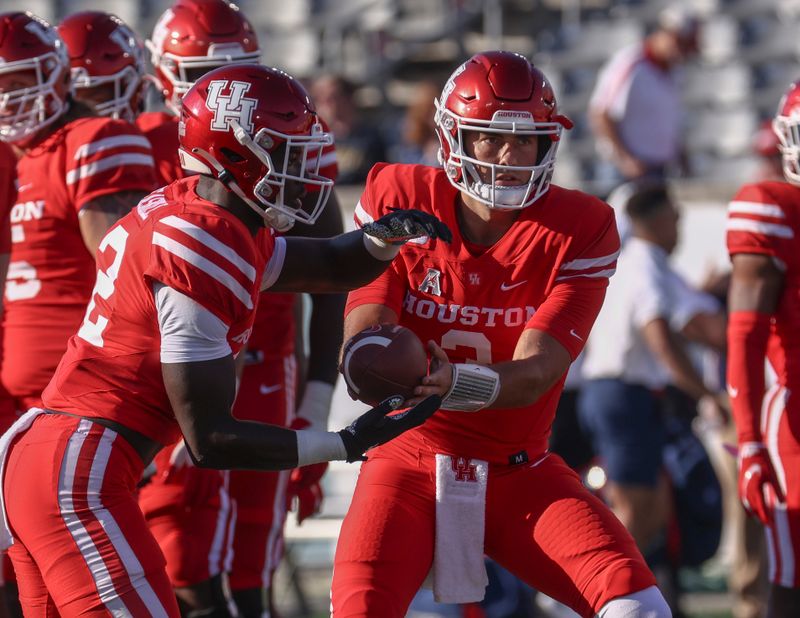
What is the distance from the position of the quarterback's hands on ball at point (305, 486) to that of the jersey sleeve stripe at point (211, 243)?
1036 mm

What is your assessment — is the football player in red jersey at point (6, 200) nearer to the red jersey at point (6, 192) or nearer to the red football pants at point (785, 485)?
the red jersey at point (6, 192)

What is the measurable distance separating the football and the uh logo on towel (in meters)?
0.35

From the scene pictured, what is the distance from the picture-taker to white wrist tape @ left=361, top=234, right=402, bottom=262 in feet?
11.6

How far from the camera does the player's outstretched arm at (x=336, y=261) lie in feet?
11.6

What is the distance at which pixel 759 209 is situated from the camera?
14.7ft

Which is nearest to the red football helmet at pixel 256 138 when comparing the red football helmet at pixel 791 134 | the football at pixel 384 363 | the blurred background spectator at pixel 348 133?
the football at pixel 384 363

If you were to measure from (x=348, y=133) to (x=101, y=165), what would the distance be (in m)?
5.23

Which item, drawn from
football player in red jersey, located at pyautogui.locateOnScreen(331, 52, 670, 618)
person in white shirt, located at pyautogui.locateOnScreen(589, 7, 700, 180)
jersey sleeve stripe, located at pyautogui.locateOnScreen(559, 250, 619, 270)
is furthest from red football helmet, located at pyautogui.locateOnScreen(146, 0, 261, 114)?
person in white shirt, located at pyautogui.locateOnScreen(589, 7, 700, 180)

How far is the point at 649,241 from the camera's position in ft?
21.6

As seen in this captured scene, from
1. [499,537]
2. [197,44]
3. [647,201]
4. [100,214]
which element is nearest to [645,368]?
[647,201]

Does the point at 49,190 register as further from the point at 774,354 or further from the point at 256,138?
the point at 774,354

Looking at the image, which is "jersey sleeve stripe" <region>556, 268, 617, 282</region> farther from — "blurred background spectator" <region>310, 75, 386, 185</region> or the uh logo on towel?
"blurred background spectator" <region>310, 75, 386, 185</region>

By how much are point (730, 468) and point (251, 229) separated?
15.3ft

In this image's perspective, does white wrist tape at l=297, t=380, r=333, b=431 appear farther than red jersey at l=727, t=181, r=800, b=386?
No
